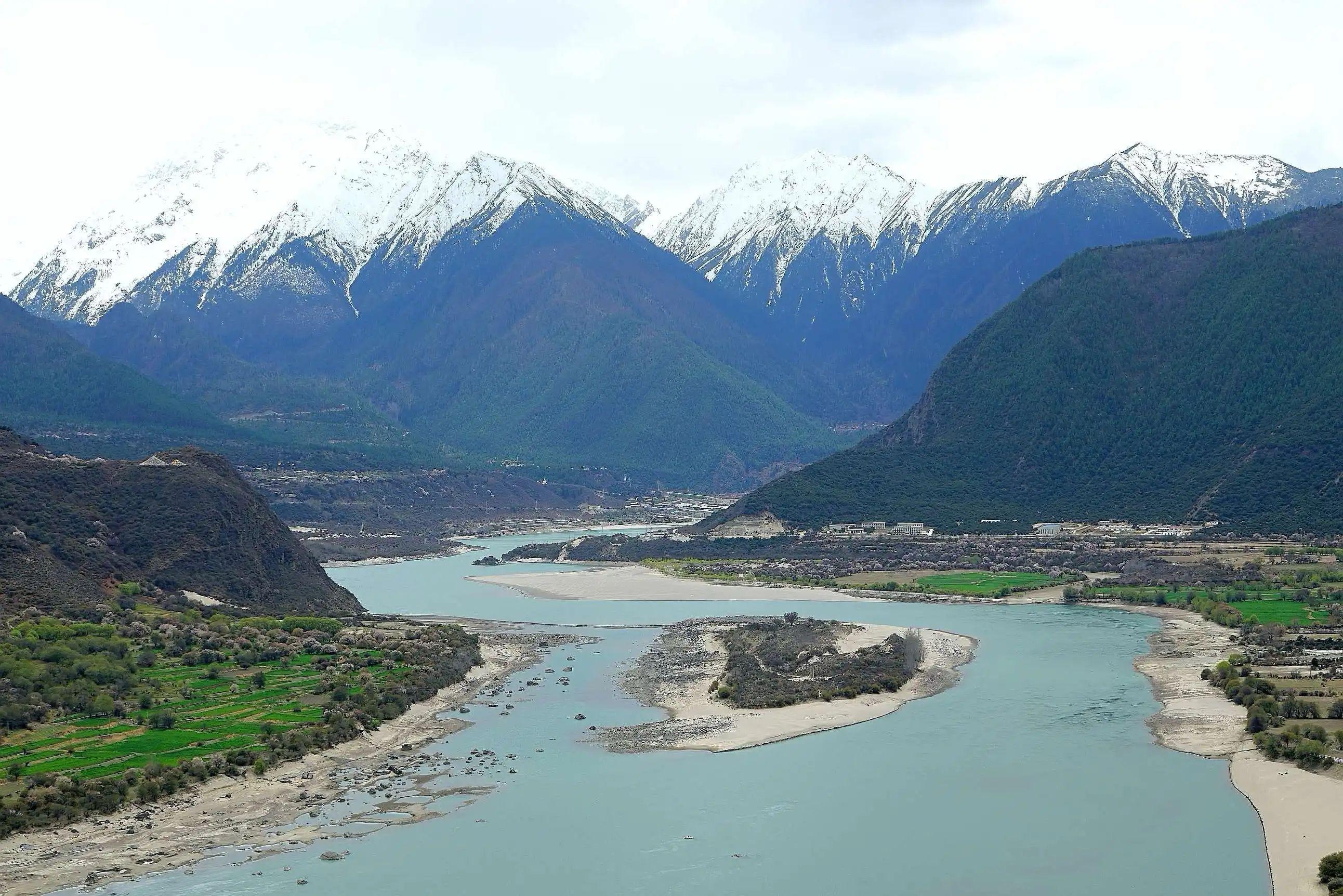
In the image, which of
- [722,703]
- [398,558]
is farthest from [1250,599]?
[398,558]

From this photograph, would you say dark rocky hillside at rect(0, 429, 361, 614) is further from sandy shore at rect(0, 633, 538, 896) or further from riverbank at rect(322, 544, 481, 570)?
riverbank at rect(322, 544, 481, 570)

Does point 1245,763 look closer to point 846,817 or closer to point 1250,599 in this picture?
point 846,817

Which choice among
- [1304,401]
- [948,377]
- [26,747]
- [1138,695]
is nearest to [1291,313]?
[1304,401]

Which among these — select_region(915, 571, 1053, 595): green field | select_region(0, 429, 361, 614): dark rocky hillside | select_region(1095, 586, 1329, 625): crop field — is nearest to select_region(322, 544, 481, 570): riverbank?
select_region(0, 429, 361, 614): dark rocky hillside

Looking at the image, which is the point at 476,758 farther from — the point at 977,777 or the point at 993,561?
the point at 993,561

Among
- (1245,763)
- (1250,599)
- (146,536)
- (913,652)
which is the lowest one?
(1245,763)
